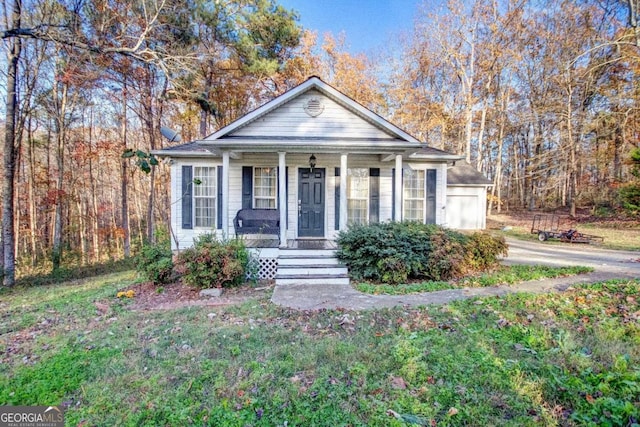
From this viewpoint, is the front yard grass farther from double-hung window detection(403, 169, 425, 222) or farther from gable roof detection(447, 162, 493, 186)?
gable roof detection(447, 162, 493, 186)

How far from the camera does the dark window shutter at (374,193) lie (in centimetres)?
925

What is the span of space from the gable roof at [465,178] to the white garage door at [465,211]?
0.75 meters

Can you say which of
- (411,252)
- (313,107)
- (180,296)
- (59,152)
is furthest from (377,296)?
(59,152)

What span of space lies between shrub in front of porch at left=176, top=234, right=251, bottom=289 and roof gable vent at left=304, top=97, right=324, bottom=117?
14.4 feet

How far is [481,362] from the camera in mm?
2959

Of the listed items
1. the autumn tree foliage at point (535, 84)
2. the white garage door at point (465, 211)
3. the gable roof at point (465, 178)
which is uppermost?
the autumn tree foliage at point (535, 84)

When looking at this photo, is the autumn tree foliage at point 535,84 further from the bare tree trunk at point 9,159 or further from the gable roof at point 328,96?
the bare tree trunk at point 9,159

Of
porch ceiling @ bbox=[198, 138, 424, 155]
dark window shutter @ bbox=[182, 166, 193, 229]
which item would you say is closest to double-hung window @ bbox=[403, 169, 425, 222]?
porch ceiling @ bbox=[198, 138, 424, 155]

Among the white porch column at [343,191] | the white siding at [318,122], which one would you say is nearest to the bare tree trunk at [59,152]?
the white siding at [318,122]

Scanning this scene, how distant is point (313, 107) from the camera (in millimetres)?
8141

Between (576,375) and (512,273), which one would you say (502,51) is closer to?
(512,273)

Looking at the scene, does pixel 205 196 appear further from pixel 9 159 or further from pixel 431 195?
pixel 431 195

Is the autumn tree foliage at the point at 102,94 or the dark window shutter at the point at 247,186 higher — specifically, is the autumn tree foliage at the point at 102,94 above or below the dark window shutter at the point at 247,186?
above

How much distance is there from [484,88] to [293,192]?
59.2 ft
